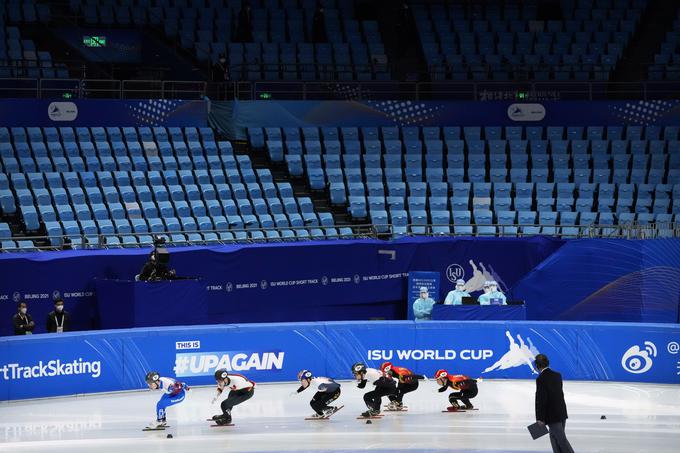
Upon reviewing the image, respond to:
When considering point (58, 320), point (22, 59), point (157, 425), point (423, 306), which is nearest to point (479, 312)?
point (423, 306)

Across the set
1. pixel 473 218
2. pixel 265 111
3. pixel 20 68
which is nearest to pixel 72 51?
pixel 20 68

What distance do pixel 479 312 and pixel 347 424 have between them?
683 centimetres

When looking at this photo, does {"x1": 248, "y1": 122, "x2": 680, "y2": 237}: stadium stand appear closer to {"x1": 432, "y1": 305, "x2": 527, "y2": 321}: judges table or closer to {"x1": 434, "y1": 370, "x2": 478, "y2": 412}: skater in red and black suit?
{"x1": 432, "y1": 305, "x2": 527, "y2": 321}: judges table

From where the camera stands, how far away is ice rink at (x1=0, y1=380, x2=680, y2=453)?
18859mm

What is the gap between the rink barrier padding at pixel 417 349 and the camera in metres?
23.1

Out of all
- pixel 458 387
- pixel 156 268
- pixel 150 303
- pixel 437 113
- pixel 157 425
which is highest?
pixel 437 113

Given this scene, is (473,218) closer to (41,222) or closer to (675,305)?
(675,305)

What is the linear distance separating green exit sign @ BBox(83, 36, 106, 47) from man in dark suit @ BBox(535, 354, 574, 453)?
1002 inches

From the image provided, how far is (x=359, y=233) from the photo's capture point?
103 feet

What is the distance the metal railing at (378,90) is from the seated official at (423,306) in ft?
33.2

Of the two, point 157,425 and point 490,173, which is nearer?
point 157,425

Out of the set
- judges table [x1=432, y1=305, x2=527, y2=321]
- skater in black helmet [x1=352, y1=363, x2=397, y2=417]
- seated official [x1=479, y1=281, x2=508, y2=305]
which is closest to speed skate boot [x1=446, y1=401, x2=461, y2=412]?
skater in black helmet [x1=352, y1=363, x2=397, y2=417]

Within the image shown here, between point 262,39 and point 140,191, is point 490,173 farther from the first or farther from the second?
point 140,191

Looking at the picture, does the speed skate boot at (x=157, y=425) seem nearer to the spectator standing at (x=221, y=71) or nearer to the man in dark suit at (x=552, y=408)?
the man in dark suit at (x=552, y=408)
